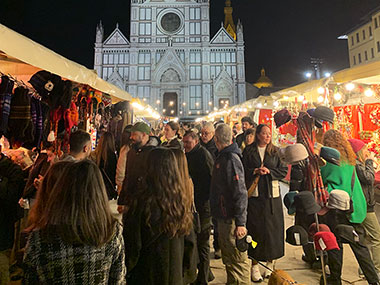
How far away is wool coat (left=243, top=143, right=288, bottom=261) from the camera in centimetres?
279

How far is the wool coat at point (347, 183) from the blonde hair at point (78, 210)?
246 cm

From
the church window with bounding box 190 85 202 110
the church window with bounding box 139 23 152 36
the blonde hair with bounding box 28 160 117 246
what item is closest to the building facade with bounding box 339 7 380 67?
the church window with bounding box 190 85 202 110

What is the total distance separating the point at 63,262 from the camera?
3.89 feet

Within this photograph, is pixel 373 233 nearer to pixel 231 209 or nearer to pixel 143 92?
pixel 231 209

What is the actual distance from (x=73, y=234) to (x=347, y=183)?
283cm

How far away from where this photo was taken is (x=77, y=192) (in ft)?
4.00

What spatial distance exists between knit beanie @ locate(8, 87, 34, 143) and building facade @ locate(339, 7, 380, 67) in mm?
37091

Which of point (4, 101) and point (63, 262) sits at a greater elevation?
point (4, 101)

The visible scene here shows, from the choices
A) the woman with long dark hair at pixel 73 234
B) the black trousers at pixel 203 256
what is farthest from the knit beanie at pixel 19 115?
the black trousers at pixel 203 256

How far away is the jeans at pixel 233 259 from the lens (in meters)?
2.45

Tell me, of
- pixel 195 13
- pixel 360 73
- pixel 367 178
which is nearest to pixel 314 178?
pixel 367 178

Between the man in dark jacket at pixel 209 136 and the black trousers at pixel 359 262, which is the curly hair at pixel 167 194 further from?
the man in dark jacket at pixel 209 136

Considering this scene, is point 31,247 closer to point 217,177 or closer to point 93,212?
point 93,212

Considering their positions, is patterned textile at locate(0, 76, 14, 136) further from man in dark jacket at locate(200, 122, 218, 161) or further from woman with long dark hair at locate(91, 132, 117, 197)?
man in dark jacket at locate(200, 122, 218, 161)
